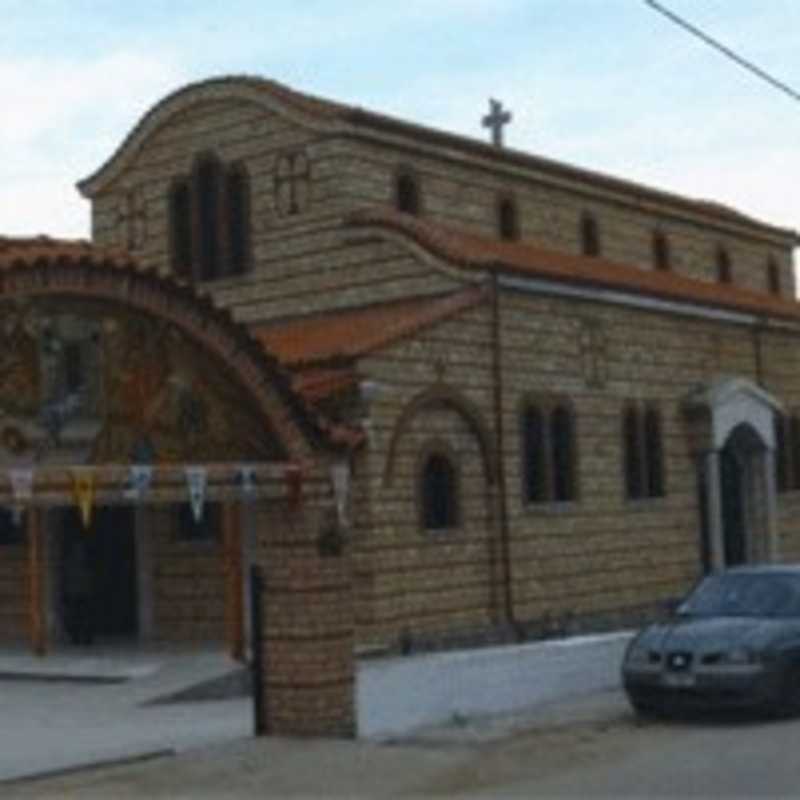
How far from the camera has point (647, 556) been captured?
27109 millimetres

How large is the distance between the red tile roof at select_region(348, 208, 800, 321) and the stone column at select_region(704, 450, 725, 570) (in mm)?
2601

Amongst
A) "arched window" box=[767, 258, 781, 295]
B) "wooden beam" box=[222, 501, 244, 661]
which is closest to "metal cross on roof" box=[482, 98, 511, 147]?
"arched window" box=[767, 258, 781, 295]

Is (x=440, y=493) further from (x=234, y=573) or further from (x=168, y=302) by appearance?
(x=168, y=302)

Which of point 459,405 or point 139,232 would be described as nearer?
point 459,405

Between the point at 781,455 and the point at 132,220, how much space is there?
1214cm

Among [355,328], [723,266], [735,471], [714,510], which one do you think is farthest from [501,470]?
[723,266]

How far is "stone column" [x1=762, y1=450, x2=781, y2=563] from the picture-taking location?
3034cm

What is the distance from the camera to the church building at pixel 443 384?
2203 centimetres

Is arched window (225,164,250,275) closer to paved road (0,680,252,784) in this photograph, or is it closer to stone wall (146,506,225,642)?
stone wall (146,506,225,642)

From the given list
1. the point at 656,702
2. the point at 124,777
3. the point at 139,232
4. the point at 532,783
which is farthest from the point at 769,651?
the point at 139,232

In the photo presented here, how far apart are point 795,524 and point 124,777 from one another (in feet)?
66.6

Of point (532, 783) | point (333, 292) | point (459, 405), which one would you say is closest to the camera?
point (532, 783)

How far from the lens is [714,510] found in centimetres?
2873

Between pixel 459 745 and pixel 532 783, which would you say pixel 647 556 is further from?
pixel 532 783
